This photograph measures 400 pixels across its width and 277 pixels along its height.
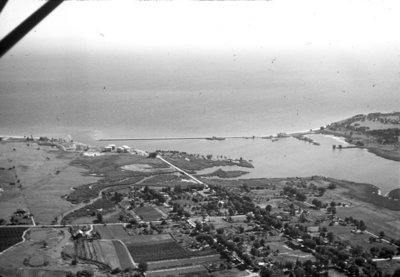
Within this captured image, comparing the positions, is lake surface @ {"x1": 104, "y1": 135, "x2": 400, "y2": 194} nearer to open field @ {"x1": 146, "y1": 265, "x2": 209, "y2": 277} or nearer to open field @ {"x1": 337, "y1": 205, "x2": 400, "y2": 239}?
open field @ {"x1": 337, "y1": 205, "x2": 400, "y2": 239}

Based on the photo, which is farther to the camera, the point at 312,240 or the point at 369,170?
the point at 369,170

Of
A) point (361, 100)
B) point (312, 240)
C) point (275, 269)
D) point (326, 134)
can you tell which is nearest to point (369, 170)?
point (326, 134)

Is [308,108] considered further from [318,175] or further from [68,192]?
[68,192]

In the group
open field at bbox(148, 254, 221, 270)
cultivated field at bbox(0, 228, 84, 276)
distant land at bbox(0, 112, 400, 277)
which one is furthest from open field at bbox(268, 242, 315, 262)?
cultivated field at bbox(0, 228, 84, 276)

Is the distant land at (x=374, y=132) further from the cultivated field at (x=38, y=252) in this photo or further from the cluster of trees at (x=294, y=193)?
the cultivated field at (x=38, y=252)

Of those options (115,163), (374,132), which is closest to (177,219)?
(115,163)

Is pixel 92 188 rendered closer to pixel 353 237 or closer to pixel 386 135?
pixel 353 237
